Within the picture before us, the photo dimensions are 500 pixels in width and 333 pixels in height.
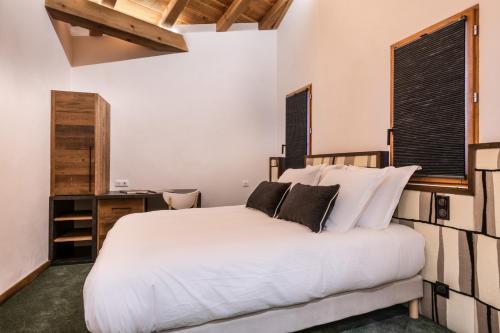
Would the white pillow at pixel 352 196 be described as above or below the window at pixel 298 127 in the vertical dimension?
below

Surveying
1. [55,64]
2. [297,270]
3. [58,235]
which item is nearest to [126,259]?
[297,270]

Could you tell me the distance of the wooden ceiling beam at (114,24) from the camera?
311 cm

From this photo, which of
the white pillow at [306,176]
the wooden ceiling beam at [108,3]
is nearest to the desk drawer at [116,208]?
the white pillow at [306,176]

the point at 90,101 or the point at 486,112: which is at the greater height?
the point at 90,101

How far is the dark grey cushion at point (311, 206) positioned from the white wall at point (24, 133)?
2.30 meters

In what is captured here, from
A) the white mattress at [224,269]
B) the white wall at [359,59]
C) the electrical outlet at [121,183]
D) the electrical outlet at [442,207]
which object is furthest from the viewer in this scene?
the electrical outlet at [121,183]

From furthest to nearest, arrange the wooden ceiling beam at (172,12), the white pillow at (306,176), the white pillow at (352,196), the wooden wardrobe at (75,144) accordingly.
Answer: the wooden ceiling beam at (172,12), the wooden wardrobe at (75,144), the white pillow at (306,176), the white pillow at (352,196)

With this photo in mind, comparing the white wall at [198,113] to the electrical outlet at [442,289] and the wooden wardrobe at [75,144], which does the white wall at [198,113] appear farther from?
the electrical outlet at [442,289]

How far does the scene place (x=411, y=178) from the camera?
2.21 metres

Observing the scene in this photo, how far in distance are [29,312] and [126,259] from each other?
1356 millimetres

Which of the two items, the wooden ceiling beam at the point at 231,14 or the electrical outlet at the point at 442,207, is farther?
the wooden ceiling beam at the point at 231,14

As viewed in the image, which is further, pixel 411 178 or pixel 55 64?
pixel 55 64

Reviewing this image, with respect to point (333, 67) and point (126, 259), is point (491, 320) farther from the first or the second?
point (333, 67)

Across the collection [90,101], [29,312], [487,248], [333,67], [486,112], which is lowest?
[29,312]
